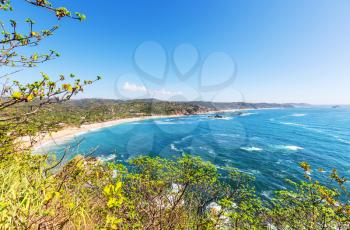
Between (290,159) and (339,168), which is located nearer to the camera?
(339,168)

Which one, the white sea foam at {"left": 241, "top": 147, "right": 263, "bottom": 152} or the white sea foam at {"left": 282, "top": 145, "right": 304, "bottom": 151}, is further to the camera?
the white sea foam at {"left": 282, "top": 145, "right": 304, "bottom": 151}

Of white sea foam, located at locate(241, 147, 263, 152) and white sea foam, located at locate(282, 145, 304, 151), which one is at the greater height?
white sea foam, located at locate(282, 145, 304, 151)

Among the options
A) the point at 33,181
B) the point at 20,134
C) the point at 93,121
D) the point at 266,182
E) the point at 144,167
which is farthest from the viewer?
the point at 93,121

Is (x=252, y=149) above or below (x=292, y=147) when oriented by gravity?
below

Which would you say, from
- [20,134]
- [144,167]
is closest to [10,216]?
[20,134]

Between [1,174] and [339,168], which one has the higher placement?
[1,174]

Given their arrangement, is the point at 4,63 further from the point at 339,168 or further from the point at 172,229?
the point at 339,168

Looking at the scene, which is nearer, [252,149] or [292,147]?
[252,149]

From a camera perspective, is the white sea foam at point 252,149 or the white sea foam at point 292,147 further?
the white sea foam at point 292,147

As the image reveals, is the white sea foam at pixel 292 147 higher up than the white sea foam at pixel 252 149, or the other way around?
the white sea foam at pixel 292 147

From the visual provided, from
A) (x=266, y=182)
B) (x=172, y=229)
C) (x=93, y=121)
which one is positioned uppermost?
(x=172, y=229)

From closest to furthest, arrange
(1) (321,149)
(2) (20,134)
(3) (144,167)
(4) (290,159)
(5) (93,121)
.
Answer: (2) (20,134) → (3) (144,167) → (4) (290,159) → (1) (321,149) → (5) (93,121)
